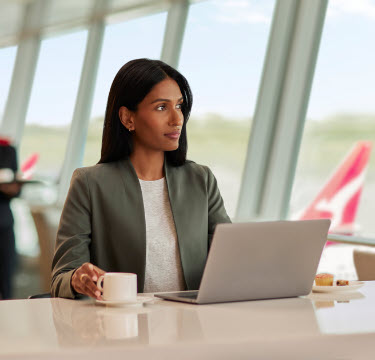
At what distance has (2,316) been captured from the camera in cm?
147

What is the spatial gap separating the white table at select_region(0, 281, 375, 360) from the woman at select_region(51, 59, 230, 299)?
36 centimetres

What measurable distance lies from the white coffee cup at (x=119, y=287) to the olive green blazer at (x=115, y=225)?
314 millimetres

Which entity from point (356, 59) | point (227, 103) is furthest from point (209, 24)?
point (356, 59)

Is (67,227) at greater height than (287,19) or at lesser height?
lesser

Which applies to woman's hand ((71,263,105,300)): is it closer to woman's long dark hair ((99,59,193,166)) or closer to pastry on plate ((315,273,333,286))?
woman's long dark hair ((99,59,193,166))

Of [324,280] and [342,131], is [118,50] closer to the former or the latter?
[342,131]

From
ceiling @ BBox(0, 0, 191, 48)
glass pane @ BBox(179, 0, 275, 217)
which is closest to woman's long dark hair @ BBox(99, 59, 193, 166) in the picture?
glass pane @ BBox(179, 0, 275, 217)

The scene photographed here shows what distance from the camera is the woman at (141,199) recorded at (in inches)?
78.9

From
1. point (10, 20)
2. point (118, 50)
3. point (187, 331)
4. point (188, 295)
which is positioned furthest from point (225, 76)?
point (10, 20)

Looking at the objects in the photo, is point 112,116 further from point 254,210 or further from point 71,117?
point 71,117

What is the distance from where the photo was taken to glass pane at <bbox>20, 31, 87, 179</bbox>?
7281 mm

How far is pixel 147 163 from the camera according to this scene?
2137mm

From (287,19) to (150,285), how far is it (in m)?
3.05

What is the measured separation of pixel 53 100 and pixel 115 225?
229 inches
